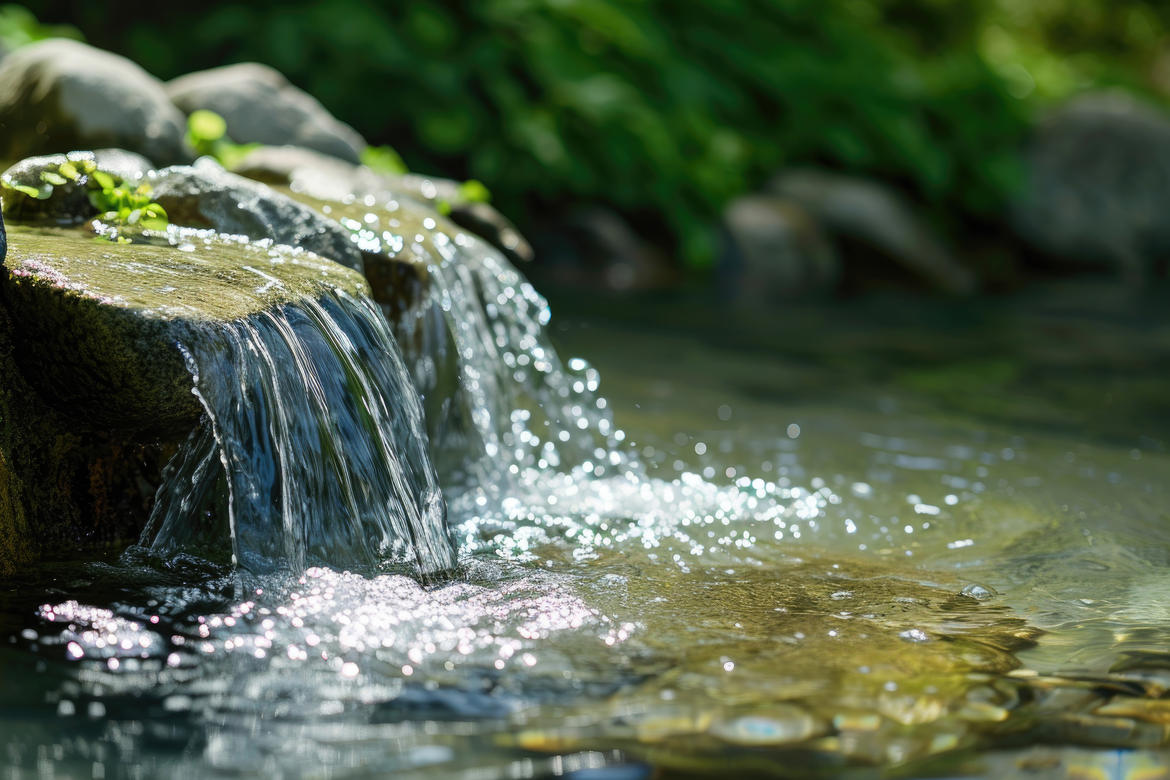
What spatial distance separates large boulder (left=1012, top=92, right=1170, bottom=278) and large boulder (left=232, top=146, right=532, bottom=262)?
9.91 m

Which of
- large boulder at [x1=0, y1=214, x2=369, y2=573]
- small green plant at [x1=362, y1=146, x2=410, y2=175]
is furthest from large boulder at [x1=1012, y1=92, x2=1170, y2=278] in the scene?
large boulder at [x1=0, y1=214, x2=369, y2=573]

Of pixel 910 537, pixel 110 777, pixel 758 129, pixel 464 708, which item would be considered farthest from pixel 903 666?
pixel 758 129

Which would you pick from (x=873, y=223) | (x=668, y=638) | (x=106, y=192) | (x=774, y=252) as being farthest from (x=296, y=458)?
(x=873, y=223)

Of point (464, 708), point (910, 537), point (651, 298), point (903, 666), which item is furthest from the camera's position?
point (651, 298)

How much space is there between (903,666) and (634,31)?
9.03 m

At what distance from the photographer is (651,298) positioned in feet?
30.5

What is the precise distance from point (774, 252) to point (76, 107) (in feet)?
25.3

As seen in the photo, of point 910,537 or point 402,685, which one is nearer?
point 402,685

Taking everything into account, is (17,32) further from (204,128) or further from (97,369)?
(97,369)

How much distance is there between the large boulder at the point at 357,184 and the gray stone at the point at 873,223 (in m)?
6.97

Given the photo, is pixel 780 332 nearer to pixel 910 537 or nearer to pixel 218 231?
pixel 910 537

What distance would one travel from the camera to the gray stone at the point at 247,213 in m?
3.77

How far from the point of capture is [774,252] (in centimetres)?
1110

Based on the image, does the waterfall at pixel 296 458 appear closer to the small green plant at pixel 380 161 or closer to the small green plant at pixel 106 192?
the small green plant at pixel 106 192
